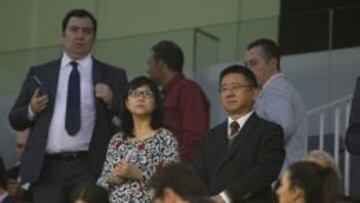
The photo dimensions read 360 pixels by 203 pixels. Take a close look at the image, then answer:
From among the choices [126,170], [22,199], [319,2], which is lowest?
[22,199]

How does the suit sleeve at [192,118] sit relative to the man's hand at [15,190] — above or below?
above

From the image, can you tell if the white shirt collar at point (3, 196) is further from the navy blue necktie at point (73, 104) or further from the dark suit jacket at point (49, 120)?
the navy blue necktie at point (73, 104)

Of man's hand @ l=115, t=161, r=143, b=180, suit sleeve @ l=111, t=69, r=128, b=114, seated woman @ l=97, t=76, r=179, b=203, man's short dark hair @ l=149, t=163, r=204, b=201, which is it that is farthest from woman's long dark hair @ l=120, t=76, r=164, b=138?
man's short dark hair @ l=149, t=163, r=204, b=201

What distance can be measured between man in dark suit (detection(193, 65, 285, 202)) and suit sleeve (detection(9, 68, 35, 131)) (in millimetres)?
1417

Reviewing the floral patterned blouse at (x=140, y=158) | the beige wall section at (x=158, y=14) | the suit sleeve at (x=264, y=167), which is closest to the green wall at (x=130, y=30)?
the beige wall section at (x=158, y=14)

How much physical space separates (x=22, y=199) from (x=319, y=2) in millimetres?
4014

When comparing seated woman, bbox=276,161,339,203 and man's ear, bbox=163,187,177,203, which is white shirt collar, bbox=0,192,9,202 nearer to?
man's ear, bbox=163,187,177,203

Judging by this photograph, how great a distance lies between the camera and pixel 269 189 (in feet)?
22.3

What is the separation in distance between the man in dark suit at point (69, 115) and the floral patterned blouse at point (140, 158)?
47cm

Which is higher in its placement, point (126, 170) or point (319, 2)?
point (319, 2)

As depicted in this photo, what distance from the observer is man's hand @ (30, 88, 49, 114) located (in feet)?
25.6

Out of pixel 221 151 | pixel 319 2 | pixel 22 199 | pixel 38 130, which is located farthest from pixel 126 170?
pixel 319 2

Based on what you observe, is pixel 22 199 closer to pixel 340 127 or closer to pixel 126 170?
pixel 126 170

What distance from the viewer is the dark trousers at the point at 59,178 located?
7766 millimetres
